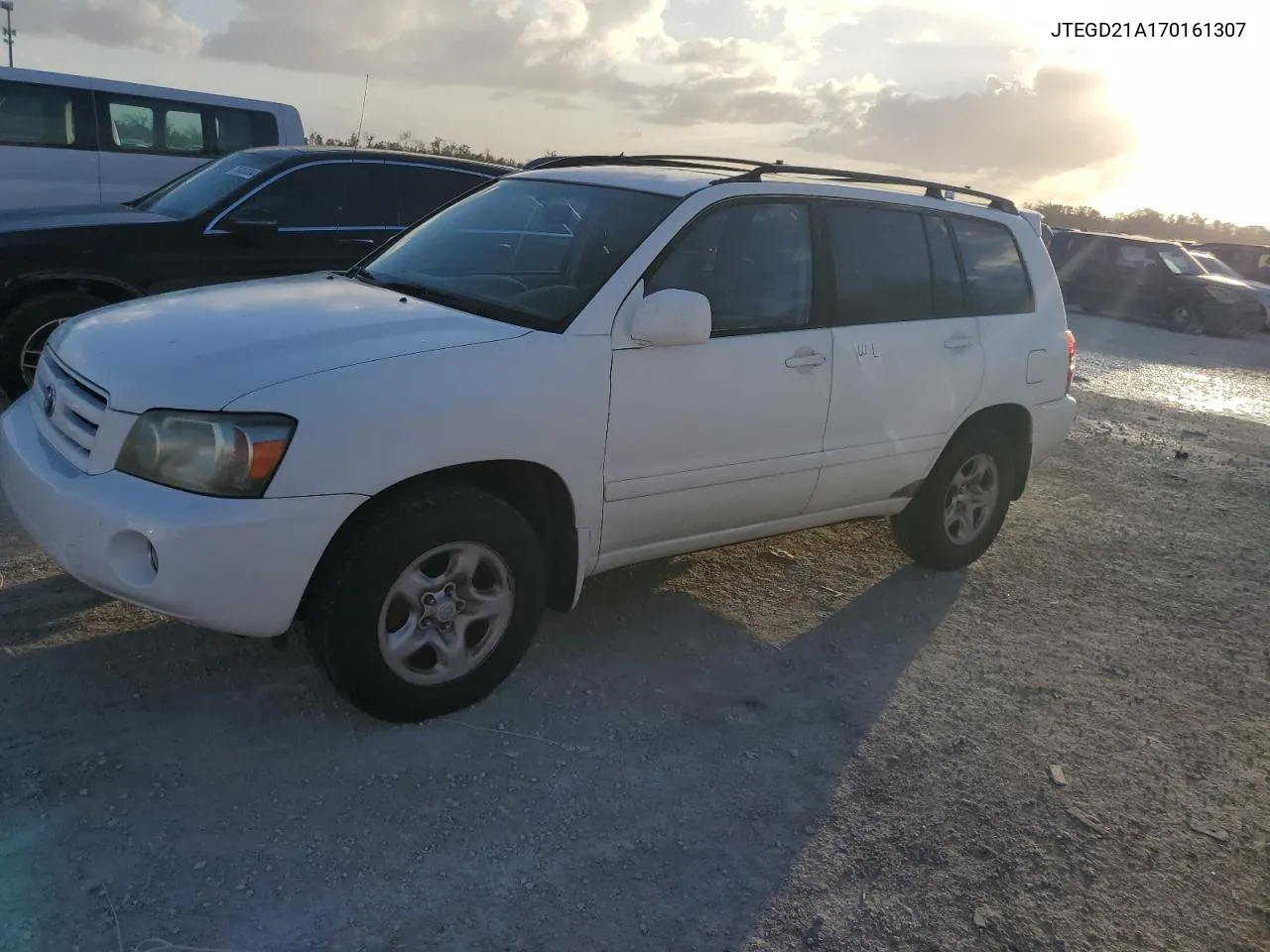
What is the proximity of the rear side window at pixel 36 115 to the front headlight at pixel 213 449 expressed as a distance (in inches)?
296

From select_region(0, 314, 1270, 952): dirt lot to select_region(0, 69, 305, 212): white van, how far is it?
540 centimetres

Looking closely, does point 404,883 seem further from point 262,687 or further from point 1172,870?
point 1172,870

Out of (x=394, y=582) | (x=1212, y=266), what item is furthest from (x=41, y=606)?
(x=1212, y=266)

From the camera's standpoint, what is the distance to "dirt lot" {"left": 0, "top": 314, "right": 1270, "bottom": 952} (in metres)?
2.74

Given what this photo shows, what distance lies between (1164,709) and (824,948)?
7.33 ft

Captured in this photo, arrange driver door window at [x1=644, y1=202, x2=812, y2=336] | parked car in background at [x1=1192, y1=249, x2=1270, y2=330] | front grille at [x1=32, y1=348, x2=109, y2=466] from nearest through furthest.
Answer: front grille at [x1=32, y1=348, x2=109, y2=466]
driver door window at [x1=644, y1=202, x2=812, y2=336]
parked car in background at [x1=1192, y1=249, x2=1270, y2=330]

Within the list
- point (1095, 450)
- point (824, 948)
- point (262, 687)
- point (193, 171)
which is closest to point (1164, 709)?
point (824, 948)

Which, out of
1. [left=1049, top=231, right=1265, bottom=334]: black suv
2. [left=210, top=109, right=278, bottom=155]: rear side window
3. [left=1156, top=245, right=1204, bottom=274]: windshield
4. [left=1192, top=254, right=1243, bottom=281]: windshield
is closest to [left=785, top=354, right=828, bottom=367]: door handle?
[left=210, top=109, right=278, bottom=155]: rear side window

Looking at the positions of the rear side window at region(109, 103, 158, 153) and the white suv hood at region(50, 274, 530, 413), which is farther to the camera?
the rear side window at region(109, 103, 158, 153)

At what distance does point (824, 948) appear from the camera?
8.90ft

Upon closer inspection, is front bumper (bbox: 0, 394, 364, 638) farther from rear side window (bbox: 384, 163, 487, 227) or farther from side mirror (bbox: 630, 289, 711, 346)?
rear side window (bbox: 384, 163, 487, 227)

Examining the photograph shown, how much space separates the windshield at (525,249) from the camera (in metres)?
3.83

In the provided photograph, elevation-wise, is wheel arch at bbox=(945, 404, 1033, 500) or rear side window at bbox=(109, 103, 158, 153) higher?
rear side window at bbox=(109, 103, 158, 153)

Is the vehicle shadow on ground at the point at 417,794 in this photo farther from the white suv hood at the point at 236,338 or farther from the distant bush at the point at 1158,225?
the distant bush at the point at 1158,225
